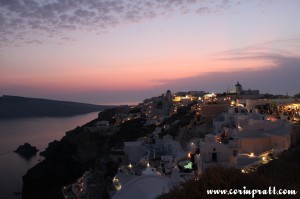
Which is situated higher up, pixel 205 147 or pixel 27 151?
pixel 205 147

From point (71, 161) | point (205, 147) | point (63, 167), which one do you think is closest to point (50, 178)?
point (63, 167)

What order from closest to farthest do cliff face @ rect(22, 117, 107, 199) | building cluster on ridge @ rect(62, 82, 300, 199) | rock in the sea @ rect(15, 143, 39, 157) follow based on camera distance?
building cluster on ridge @ rect(62, 82, 300, 199), cliff face @ rect(22, 117, 107, 199), rock in the sea @ rect(15, 143, 39, 157)

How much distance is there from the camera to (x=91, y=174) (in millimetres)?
23812

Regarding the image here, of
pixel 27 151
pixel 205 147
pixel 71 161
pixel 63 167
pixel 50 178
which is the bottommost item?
pixel 27 151

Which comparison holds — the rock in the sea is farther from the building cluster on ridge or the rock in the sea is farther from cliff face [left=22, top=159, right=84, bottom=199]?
the building cluster on ridge

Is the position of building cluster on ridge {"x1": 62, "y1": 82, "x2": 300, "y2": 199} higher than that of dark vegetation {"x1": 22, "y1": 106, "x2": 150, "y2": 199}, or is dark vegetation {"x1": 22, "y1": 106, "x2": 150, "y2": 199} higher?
building cluster on ridge {"x1": 62, "y1": 82, "x2": 300, "y2": 199}

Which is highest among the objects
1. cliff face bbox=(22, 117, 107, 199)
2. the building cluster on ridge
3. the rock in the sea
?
the building cluster on ridge

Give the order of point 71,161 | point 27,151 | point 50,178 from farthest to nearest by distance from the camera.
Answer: point 27,151 → point 71,161 → point 50,178

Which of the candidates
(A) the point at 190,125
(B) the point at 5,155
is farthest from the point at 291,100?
(B) the point at 5,155

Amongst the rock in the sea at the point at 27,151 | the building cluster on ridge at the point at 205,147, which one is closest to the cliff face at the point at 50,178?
the building cluster on ridge at the point at 205,147

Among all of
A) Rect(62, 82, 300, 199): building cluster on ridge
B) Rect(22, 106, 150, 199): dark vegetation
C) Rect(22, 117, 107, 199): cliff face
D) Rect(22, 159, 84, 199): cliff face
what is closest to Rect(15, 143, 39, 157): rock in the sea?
Rect(22, 117, 107, 199): cliff face

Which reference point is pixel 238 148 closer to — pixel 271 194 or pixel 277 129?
pixel 277 129

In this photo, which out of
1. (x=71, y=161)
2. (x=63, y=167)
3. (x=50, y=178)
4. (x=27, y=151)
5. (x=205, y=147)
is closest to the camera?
(x=205, y=147)

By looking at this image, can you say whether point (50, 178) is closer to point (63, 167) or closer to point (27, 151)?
point (63, 167)
